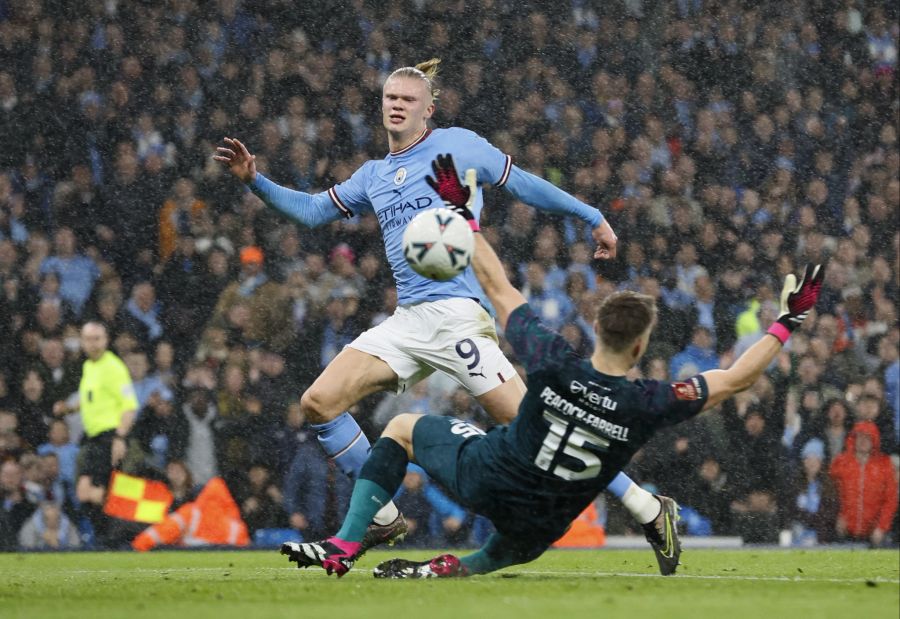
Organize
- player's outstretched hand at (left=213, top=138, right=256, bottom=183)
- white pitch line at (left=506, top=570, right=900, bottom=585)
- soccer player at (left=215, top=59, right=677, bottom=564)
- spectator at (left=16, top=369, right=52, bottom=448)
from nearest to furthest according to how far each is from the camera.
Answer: white pitch line at (left=506, top=570, right=900, bottom=585) < soccer player at (left=215, top=59, right=677, bottom=564) < player's outstretched hand at (left=213, top=138, right=256, bottom=183) < spectator at (left=16, top=369, right=52, bottom=448)

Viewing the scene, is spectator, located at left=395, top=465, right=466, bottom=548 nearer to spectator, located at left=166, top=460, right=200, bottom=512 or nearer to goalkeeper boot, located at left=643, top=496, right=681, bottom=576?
spectator, located at left=166, top=460, right=200, bottom=512

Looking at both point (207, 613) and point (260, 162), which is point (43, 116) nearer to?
point (260, 162)

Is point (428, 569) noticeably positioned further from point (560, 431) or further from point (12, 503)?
point (12, 503)

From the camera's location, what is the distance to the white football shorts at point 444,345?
285 inches

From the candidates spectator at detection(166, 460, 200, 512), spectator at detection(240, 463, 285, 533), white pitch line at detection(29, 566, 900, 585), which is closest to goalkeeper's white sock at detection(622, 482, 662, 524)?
white pitch line at detection(29, 566, 900, 585)

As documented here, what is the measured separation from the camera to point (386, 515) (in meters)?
7.03

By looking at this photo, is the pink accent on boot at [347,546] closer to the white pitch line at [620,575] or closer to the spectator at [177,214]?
the white pitch line at [620,575]

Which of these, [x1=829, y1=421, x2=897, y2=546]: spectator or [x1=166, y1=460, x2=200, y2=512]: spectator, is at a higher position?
[x1=166, y1=460, x2=200, y2=512]: spectator

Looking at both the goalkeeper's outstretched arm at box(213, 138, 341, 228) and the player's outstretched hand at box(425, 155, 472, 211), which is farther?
the goalkeeper's outstretched arm at box(213, 138, 341, 228)

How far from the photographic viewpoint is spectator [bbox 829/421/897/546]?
38.0 ft

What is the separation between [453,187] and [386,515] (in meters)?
1.88

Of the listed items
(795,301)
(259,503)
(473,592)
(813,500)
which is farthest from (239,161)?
(813,500)

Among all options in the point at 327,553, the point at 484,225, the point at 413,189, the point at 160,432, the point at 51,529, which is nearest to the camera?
the point at 327,553

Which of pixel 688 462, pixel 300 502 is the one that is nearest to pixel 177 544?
pixel 300 502
